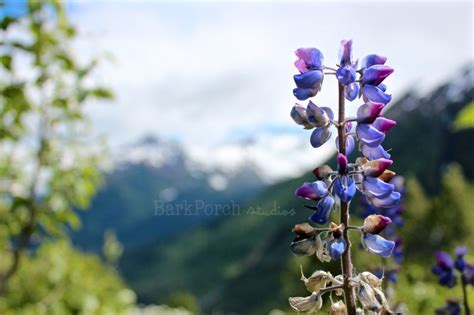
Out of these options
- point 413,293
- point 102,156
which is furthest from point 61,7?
point 413,293

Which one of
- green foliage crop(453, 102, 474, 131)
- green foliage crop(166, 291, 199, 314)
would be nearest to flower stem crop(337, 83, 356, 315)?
green foliage crop(453, 102, 474, 131)

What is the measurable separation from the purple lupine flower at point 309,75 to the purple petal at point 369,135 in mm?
280

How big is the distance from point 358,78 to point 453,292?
5.92 metres

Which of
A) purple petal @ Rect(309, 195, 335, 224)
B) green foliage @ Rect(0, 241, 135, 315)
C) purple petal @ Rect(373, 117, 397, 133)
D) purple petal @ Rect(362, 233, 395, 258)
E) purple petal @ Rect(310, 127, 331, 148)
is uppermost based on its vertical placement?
purple petal @ Rect(373, 117, 397, 133)

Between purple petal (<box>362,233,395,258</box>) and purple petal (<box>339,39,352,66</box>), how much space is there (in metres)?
0.79

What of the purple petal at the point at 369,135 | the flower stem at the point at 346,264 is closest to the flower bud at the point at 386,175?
the purple petal at the point at 369,135

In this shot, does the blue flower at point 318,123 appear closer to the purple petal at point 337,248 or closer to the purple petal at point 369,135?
the purple petal at point 369,135

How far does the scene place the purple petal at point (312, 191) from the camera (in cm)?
247

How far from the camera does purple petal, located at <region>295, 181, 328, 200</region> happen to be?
247 cm

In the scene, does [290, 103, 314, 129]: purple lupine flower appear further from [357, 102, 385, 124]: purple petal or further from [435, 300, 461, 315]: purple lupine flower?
[435, 300, 461, 315]: purple lupine flower

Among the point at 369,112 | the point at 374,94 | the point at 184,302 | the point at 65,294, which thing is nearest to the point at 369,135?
the point at 369,112

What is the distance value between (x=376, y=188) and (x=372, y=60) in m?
0.61

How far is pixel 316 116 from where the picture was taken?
100 inches

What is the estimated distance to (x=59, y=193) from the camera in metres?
4.95
